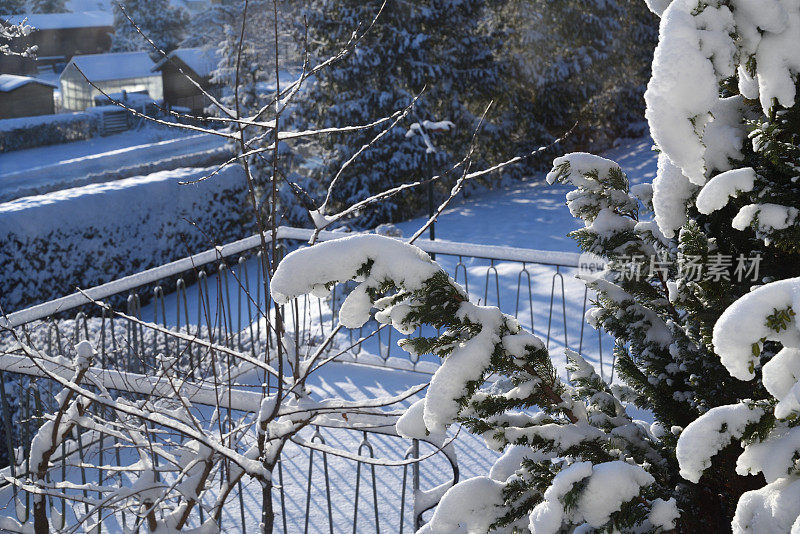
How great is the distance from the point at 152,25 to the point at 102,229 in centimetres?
2123

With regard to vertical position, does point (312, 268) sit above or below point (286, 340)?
above

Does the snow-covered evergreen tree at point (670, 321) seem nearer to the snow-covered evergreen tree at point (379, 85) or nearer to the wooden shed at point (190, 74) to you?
the snow-covered evergreen tree at point (379, 85)

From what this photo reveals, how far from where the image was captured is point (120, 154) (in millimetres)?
21578

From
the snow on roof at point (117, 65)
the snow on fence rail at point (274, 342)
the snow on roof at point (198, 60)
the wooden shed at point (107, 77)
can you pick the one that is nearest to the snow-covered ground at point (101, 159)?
the wooden shed at point (107, 77)

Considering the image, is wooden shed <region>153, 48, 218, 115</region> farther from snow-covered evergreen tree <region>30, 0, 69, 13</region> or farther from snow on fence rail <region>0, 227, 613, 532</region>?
snow on fence rail <region>0, 227, 613, 532</region>

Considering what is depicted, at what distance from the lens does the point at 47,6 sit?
73.7ft

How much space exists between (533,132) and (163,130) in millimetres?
15316

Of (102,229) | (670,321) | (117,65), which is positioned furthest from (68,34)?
(670,321)

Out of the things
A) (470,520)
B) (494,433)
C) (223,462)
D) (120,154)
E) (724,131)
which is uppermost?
(724,131)

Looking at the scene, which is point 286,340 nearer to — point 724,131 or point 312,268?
point 312,268

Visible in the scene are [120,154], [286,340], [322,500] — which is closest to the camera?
[286,340]

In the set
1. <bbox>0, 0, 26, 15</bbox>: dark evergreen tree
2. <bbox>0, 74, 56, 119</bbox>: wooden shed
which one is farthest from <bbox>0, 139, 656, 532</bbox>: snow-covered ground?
<bbox>0, 74, 56, 119</bbox>: wooden shed

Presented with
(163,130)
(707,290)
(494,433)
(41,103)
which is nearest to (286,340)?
(494,433)

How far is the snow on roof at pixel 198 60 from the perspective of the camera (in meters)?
24.7
